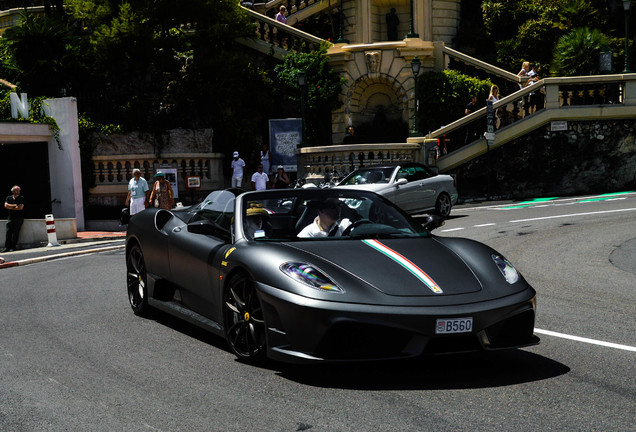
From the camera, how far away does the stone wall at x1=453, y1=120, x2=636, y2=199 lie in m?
28.1

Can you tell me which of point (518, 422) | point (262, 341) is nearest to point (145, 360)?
point (262, 341)

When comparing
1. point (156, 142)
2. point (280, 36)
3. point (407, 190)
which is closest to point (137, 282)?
point (407, 190)

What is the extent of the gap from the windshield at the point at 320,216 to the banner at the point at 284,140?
24802 millimetres

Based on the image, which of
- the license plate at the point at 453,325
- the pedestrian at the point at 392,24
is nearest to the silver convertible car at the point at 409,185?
the license plate at the point at 453,325

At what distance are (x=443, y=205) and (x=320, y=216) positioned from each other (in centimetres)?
1506

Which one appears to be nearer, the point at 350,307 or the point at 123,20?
the point at 350,307

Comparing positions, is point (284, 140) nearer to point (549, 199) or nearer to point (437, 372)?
point (549, 199)

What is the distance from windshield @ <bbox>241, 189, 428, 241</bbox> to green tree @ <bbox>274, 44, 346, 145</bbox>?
92.8 feet

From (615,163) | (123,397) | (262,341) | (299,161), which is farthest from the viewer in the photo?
(299,161)

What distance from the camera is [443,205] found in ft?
73.2

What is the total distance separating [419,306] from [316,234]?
166 cm

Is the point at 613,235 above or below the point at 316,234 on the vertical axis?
below

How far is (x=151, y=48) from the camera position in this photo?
109 feet

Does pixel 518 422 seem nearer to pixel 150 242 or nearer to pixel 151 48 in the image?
pixel 150 242
